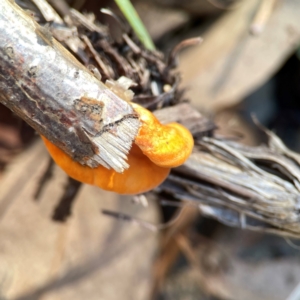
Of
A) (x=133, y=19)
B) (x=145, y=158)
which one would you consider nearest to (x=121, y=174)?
(x=145, y=158)

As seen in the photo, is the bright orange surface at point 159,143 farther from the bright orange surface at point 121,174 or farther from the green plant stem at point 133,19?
the green plant stem at point 133,19

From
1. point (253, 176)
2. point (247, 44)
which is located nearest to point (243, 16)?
point (247, 44)

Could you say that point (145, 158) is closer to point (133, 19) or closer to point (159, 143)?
point (159, 143)

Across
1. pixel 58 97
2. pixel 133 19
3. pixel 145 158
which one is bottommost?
pixel 145 158

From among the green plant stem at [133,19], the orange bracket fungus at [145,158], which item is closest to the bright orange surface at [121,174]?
the orange bracket fungus at [145,158]

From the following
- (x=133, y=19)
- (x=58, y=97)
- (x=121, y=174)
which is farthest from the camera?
(x=133, y=19)

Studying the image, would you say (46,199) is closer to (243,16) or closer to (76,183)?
(76,183)
